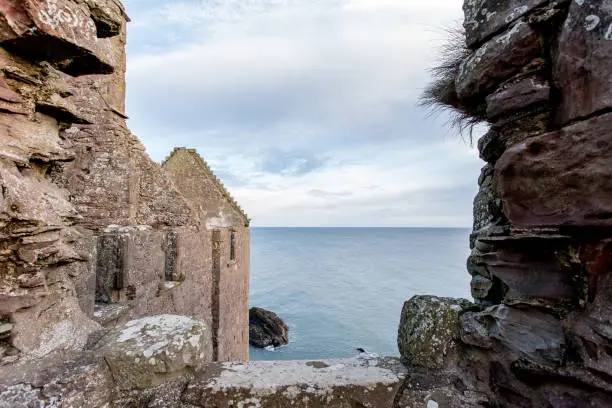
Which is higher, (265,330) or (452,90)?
(452,90)

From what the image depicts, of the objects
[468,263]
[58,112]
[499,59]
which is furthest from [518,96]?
[58,112]

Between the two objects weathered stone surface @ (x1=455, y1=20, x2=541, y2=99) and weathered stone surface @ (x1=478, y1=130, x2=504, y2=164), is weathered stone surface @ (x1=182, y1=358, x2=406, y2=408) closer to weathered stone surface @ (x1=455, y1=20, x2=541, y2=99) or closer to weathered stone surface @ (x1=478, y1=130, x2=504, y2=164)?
weathered stone surface @ (x1=478, y1=130, x2=504, y2=164)

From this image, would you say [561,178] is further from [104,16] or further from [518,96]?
[104,16]

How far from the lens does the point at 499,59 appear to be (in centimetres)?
189

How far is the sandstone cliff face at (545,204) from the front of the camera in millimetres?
1532

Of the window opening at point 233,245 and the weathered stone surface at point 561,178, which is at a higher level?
the weathered stone surface at point 561,178

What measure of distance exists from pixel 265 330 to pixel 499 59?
93.8 feet

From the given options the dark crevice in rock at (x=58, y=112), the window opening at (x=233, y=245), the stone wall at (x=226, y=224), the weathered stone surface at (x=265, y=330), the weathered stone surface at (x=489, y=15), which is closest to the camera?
the weathered stone surface at (x=489, y=15)

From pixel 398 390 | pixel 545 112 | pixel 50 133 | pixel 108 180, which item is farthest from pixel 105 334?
pixel 108 180

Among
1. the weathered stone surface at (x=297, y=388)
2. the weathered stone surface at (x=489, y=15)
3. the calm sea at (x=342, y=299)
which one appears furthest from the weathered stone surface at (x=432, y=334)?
the calm sea at (x=342, y=299)

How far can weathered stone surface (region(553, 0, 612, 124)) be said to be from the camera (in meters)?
1.50

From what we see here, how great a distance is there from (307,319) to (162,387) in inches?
1381

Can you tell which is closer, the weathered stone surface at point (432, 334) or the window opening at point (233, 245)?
the weathered stone surface at point (432, 334)

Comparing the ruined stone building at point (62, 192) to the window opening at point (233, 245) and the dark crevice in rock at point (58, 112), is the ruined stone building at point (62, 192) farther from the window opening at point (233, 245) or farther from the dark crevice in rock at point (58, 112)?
the window opening at point (233, 245)
